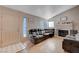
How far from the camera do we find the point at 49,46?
197 centimetres

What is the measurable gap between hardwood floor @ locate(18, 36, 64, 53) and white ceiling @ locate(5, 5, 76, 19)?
578 millimetres

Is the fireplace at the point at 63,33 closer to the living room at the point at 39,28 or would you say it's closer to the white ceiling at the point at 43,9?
the living room at the point at 39,28

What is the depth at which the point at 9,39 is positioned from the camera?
72.2 inches

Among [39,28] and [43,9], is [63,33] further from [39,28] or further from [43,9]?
[43,9]

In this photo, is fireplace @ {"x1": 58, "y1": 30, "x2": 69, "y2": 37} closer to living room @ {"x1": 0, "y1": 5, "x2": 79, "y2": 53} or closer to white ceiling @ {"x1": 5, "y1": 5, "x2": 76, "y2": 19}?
living room @ {"x1": 0, "y1": 5, "x2": 79, "y2": 53}

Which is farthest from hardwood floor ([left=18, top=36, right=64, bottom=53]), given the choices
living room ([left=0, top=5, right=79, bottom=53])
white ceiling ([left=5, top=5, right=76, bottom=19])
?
white ceiling ([left=5, top=5, right=76, bottom=19])

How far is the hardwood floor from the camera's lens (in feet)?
6.06

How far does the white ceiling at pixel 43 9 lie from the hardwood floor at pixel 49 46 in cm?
58

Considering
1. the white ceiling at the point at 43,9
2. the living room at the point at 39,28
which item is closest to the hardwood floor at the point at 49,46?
the living room at the point at 39,28

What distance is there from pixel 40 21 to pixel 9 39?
2.68ft

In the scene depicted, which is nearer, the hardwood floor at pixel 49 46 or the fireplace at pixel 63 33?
the hardwood floor at pixel 49 46

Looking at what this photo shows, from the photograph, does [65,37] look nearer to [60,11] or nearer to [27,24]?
[60,11]

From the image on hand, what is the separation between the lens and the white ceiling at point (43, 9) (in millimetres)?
1852
